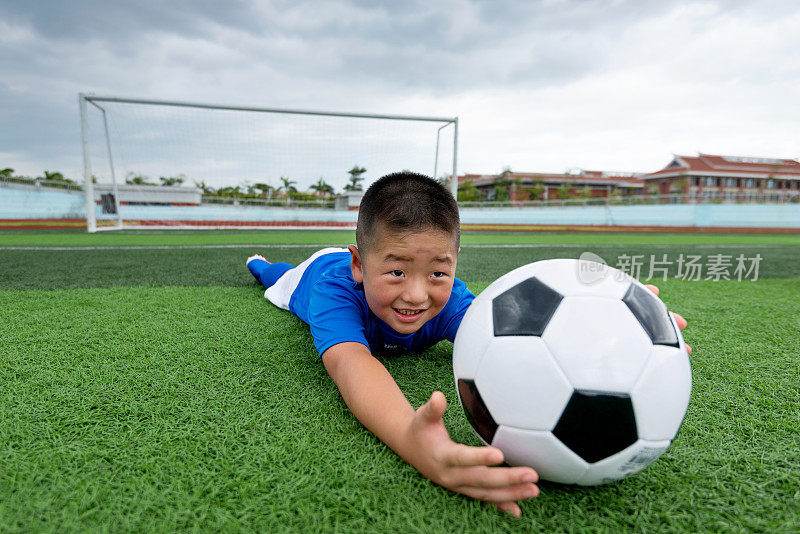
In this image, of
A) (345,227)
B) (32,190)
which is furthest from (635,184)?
(32,190)

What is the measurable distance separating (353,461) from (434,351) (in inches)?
39.2

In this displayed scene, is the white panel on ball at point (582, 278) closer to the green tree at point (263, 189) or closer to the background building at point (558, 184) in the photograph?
the green tree at point (263, 189)

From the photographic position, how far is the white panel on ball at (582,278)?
42.6 inches

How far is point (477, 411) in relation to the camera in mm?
1090

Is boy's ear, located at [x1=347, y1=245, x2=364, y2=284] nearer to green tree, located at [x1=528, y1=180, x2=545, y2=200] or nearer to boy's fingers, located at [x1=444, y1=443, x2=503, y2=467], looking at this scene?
boy's fingers, located at [x1=444, y1=443, x2=503, y2=467]

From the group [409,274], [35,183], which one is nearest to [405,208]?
[409,274]

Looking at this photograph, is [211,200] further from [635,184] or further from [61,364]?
[635,184]

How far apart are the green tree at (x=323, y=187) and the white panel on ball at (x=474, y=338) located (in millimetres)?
14534

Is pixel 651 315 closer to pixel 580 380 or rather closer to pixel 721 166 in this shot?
pixel 580 380

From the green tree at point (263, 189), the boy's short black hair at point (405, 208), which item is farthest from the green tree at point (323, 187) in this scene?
the boy's short black hair at point (405, 208)

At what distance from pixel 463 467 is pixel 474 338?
1.03ft

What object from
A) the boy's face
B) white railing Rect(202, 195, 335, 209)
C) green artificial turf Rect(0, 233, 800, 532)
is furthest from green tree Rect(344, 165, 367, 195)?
the boy's face

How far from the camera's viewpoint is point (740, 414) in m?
1.46

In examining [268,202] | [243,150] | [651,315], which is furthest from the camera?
[268,202]
